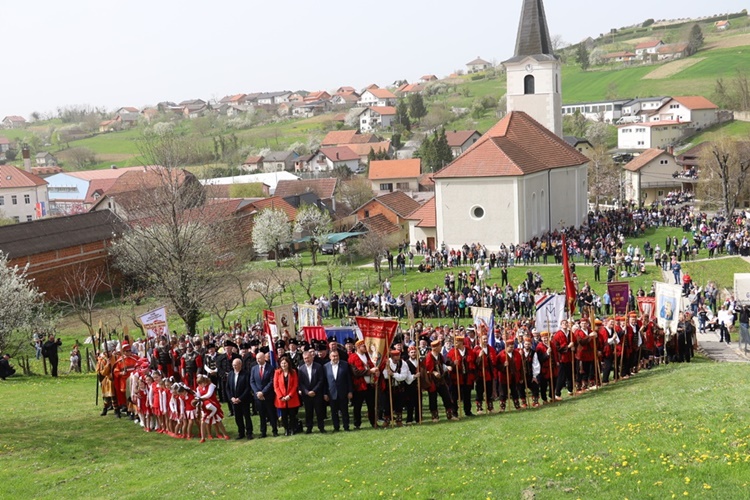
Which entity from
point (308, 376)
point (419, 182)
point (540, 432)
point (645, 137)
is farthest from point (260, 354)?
point (645, 137)

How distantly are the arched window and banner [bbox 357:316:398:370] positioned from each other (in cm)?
5049

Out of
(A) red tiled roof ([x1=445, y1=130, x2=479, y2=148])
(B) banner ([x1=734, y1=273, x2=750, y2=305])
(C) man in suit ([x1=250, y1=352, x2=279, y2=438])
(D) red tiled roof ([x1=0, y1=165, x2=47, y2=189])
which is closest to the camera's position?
(C) man in suit ([x1=250, y1=352, x2=279, y2=438])

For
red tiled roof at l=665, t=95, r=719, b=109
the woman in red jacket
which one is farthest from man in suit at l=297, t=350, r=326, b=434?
red tiled roof at l=665, t=95, r=719, b=109

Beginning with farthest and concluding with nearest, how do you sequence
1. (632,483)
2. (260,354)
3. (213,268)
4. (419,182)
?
(419,182), (213,268), (260,354), (632,483)

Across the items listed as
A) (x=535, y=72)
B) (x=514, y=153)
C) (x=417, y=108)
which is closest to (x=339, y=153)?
(x=417, y=108)

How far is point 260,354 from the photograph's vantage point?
1416 centimetres

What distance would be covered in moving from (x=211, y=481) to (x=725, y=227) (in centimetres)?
4019

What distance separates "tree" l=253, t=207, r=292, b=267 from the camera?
183ft

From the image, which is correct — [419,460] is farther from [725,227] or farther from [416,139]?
[416,139]

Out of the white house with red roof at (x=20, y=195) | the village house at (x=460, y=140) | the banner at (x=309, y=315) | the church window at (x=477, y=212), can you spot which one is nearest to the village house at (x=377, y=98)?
the village house at (x=460, y=140)

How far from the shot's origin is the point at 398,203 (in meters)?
66.5

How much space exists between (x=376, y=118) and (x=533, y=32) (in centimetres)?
8495

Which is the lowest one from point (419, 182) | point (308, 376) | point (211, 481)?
point (211, 481)

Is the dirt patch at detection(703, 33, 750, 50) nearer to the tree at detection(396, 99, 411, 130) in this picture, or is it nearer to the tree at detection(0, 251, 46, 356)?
the tree at detection(396, 99, 411, 130)
